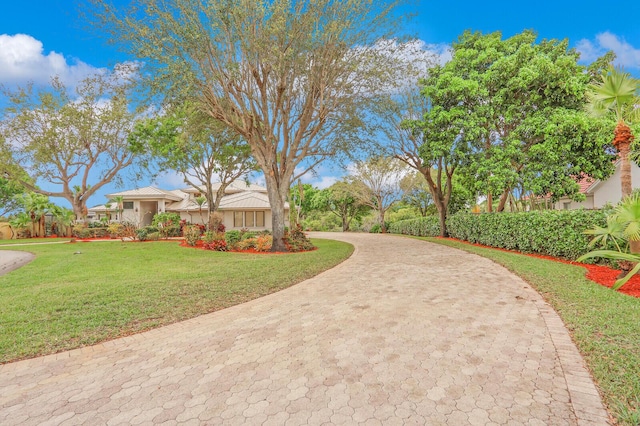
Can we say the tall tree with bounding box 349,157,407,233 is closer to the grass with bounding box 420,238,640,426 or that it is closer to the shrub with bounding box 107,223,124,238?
the shrub with bounding box 107,223,124,238

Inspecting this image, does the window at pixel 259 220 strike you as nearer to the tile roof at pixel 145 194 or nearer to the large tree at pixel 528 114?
the tile roof at pixel 145 194


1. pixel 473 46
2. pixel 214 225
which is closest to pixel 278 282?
pixel 214 225

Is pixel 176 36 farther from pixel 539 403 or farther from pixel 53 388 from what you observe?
pixel 539 403

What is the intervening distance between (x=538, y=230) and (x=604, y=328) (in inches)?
301

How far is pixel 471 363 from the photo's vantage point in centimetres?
342

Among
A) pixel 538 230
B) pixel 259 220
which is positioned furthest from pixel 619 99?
pixel 259 220

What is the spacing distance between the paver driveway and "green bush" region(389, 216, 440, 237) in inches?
751

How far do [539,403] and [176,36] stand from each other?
1364 cm

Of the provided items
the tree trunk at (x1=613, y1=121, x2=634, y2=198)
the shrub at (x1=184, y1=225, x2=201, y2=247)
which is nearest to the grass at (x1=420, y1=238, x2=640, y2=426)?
the tree trunk at (x1=613, y1=121, x2=634, y2=198)

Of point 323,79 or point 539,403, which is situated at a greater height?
point 323,79

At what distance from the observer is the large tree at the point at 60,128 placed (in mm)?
23297

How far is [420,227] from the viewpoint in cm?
2705

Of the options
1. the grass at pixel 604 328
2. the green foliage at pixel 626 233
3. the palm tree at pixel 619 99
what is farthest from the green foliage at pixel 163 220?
the palm tree at pixel 619 99

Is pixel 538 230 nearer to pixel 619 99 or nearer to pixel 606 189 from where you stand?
pixel 619 99
